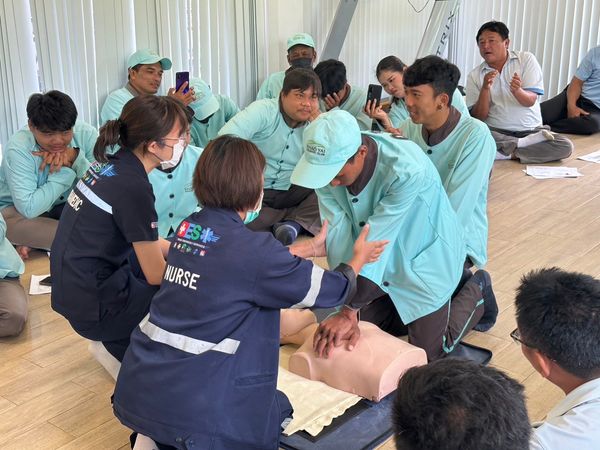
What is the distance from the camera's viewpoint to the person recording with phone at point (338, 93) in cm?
477

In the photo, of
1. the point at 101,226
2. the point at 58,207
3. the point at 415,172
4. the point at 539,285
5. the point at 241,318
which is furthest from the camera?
A: the point at 58,207

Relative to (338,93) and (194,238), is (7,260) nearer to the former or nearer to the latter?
(194,238)

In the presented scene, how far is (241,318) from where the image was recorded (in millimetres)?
1818

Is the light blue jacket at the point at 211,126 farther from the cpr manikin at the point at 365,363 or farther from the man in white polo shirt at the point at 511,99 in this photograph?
the cpr manikin at the point at 365,363

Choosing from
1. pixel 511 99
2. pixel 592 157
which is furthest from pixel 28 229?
pixel 592 157

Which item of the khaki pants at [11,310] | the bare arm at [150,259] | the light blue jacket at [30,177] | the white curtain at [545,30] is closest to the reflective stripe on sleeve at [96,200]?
the bare arm at [150,259]

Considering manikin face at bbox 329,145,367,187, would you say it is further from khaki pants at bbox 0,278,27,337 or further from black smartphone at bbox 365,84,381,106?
black smartphone at bbox 365,84,381,106

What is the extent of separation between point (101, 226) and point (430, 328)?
1.23 m

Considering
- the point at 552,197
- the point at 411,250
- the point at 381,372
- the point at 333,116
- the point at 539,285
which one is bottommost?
the point at 552,197

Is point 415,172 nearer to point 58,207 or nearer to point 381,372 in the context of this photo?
point 381,372

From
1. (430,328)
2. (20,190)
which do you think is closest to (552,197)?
(430,328)

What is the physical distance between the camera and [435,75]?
9.83 feet

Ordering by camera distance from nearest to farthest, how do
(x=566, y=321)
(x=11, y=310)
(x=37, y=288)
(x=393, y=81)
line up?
(x=566, y=321)
(x=11, y=310)
(x=37, y=288)
(x=393, y=81)

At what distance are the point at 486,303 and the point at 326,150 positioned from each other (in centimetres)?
111
